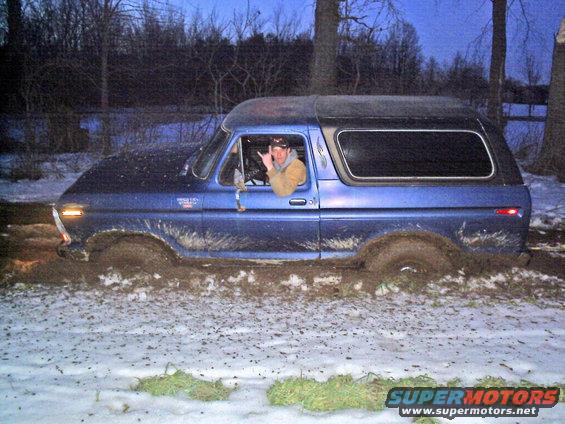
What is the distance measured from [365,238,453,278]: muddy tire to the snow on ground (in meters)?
0.35

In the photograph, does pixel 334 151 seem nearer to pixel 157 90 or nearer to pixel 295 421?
pixel 295 421

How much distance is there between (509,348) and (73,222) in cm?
438

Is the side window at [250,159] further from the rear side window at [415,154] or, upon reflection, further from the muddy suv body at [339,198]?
Result: the rear side window at [415,154]

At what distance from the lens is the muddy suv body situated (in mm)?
4809

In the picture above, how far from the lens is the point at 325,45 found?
416 inches

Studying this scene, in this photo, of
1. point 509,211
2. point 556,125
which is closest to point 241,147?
point 509,211

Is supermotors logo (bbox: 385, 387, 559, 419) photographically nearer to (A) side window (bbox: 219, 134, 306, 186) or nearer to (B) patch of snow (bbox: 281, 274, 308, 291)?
(B) patch of snow (bbox: 281, 274, 308, 291)

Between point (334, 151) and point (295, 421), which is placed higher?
→ point (334, 151)

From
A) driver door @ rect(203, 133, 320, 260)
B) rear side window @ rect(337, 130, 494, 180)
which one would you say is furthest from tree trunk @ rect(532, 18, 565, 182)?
driver door @ rect(203, 133, 320, 260)

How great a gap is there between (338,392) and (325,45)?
28.7 ft

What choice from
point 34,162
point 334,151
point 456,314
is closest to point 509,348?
point 456,314

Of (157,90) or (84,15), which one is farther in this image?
(157,90)

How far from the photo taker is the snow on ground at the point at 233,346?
3287 millimetres

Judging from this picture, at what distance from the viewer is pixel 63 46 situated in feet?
51.0
